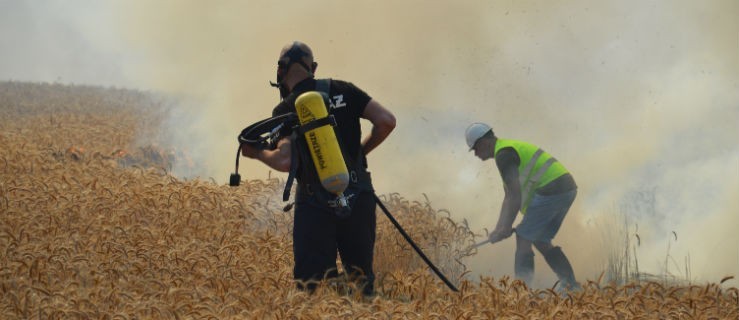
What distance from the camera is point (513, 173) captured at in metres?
9.51

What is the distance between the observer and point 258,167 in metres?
15.1

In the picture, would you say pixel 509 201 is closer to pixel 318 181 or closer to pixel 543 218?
pixel 543 218

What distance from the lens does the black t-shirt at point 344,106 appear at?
21.8ft

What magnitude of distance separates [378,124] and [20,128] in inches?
529

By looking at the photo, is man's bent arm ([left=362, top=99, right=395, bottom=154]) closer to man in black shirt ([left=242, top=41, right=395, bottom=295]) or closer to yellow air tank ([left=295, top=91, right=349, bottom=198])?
man in black shirt ([left=242, top=41, right=395, bottom=295])

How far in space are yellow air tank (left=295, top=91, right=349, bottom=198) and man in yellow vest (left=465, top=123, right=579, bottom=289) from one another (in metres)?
3.42

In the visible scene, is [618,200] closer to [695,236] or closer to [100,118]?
[695,236]

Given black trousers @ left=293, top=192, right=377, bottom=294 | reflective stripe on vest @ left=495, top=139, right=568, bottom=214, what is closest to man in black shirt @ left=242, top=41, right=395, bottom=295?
black trousers @ left=293, top=192, right=377, bottom=294

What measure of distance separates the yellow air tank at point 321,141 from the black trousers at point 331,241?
0.44m

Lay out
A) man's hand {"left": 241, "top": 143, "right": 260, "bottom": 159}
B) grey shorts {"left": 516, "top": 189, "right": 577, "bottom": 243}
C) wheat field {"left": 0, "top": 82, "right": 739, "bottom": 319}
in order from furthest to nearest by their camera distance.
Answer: grey shorts {"left": 516, "top": 189, "right": 577, "bottom": 243}, man's hand {"left": 241, "top": 143, "right": 260, "bottom": 159}, wheat field {"left": 0, "top": 82, "right": 739, "bottom": 319}

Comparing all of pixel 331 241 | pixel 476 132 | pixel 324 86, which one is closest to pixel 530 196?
pixel 476 132

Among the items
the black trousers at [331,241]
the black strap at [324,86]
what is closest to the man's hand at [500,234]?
the black trousers at [331,241]

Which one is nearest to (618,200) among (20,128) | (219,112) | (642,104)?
(642,104)

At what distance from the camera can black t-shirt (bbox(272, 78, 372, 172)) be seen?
6633mm
